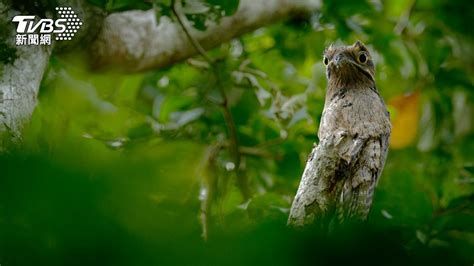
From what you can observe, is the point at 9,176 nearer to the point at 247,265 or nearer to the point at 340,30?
the point at 247,265

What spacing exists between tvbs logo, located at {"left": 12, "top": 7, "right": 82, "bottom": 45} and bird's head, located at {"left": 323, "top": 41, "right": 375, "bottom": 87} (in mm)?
692

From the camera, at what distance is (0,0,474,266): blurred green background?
349 mm

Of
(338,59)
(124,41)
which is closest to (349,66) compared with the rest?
(338,59)

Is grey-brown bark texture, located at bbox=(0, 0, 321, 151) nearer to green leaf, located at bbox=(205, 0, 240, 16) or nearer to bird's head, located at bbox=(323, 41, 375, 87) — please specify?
green leaf, located at bbox=(205, 0, 240, 16)

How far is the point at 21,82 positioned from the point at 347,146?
2.46ft

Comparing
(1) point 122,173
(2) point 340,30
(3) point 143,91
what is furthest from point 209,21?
(1) point 122,173

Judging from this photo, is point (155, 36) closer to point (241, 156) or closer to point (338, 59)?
point (241, 156)

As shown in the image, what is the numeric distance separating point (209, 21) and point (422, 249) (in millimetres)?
2265

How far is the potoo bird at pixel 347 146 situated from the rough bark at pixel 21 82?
0.59 m

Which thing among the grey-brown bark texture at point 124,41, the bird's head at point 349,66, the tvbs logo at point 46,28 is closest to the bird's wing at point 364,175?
the bird's head at point 349,66

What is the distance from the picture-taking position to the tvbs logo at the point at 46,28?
5.22 ft

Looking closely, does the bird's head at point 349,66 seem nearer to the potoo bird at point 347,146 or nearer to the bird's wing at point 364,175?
the potoo bird at point 347,146

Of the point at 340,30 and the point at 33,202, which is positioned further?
the point at 340,30

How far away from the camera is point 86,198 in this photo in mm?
347
